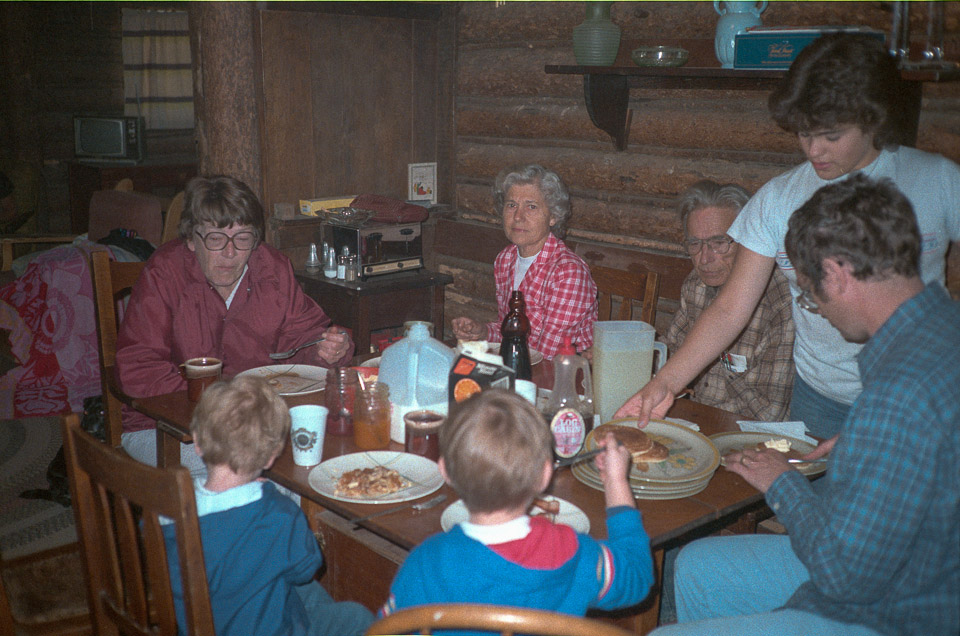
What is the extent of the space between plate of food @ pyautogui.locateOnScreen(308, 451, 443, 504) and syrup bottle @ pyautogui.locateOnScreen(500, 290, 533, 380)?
0.50 m

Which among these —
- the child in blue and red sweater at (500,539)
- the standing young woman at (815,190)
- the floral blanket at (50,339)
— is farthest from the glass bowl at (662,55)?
the floral blanket at (50,339)

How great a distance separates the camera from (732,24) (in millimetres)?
3152

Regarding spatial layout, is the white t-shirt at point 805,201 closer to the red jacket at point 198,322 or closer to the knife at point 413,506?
the knife at point 413,506

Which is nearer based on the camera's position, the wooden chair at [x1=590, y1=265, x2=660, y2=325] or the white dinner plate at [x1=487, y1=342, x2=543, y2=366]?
the white dinner plate at [x1=487, y1=342, x2=543, y2=366]

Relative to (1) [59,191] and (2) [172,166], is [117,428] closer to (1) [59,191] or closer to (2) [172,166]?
(2) [172,166]

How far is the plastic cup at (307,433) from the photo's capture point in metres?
1.98

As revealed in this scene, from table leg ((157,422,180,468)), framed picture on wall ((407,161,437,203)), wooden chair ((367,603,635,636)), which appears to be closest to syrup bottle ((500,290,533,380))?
table leg ((157,422,180,468))

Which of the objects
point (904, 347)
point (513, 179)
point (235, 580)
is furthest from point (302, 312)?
point (904, 347)

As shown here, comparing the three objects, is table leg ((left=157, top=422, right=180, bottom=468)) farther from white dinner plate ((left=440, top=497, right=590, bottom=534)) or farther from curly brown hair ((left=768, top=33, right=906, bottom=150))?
curly brown hair ((left=768, top=33, right=906, bottom=150))

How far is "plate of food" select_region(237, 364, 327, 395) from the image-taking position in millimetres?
2467

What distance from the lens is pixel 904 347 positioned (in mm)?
1471

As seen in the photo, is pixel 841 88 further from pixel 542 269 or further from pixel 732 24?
pixel 542 269

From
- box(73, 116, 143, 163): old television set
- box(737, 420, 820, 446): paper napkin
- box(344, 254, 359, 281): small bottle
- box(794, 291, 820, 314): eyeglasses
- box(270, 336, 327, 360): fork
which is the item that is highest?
box(73, 116, 143, 163): old television set

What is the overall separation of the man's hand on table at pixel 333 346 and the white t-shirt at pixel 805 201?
1.34m
